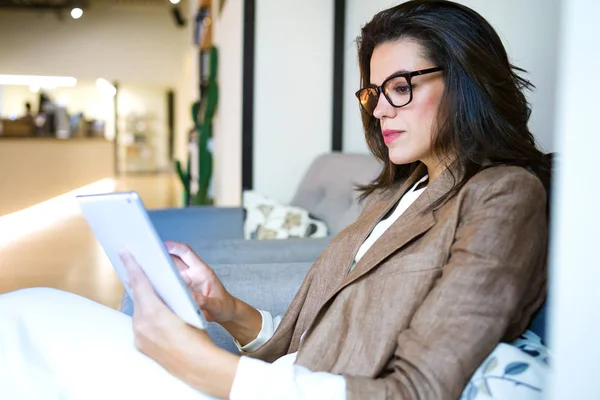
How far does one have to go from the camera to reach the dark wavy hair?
99cm

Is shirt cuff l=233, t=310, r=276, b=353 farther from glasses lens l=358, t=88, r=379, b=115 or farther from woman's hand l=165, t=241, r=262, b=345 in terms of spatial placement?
glasses lens l=358, t=88, r=379, b=115

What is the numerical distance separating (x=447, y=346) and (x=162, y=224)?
1969 millimetres

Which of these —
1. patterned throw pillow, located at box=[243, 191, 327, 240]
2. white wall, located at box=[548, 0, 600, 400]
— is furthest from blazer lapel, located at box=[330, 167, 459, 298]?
patterned throw pillow, located at box=[243, 191, 327, 240]

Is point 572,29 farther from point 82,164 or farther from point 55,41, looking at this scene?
point 55,41

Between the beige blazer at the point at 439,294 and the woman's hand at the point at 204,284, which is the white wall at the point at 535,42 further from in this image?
the woman's hand at the point at 204,284

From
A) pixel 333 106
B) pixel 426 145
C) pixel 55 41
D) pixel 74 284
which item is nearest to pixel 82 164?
pixel 55 41

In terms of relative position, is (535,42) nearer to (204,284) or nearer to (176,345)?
(204,284)

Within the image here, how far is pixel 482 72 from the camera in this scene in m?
1.01

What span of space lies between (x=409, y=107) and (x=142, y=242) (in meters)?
0.54

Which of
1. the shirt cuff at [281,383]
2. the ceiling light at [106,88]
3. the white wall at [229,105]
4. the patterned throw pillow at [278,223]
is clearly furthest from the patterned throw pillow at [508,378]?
the ceiling light at [106,88]

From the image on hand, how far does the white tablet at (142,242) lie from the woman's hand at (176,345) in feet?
0.04

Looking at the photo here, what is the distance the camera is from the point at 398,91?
110cm

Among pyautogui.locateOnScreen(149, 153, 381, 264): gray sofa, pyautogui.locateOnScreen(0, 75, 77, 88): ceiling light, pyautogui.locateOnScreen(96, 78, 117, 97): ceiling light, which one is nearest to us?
pyautogui.locateOnScreen(149, 153, 381, 264): gray sofa

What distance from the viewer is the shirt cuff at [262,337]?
1220mm
